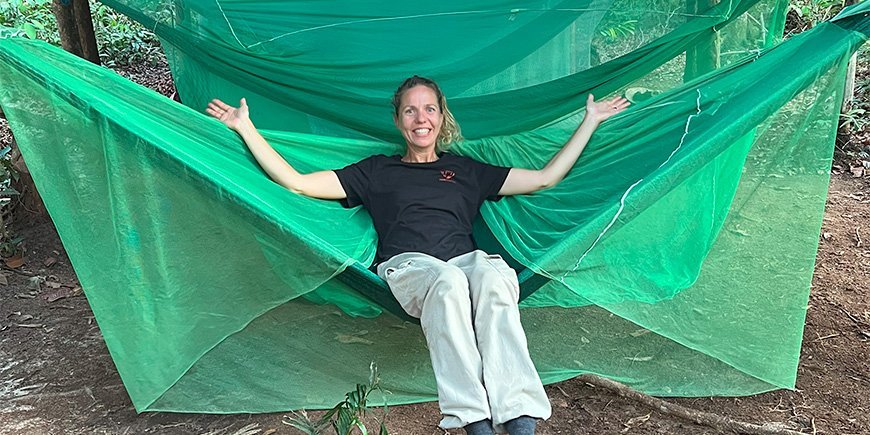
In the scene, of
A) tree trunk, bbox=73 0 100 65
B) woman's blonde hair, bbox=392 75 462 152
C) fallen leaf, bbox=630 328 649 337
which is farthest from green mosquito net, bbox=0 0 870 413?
tree trunk, bbox=73 0 100 65

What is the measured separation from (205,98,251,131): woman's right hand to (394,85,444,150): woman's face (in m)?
0.40

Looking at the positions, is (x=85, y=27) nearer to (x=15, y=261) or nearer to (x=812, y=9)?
(x=15, y=261)

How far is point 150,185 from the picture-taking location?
5.39 feet

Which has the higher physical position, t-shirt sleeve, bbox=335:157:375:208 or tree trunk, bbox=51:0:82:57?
tree trunk, bbox=51:0:82:57

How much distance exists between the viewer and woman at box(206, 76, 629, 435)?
58.6 inches

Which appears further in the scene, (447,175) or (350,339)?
(447,175)

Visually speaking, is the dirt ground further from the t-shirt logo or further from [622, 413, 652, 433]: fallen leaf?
the t-shirt logo

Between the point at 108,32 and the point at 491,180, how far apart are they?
12.4ft

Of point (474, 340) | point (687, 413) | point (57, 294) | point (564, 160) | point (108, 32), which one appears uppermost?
point (564, 160)

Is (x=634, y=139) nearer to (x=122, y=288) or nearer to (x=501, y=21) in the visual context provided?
(x=501, y=21)

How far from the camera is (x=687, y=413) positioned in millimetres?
1872

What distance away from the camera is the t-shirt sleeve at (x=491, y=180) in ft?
6.83

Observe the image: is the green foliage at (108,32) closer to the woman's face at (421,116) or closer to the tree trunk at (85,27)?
the tree trunk at (85,27)

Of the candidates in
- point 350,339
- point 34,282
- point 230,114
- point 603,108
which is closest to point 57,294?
point 34,282
